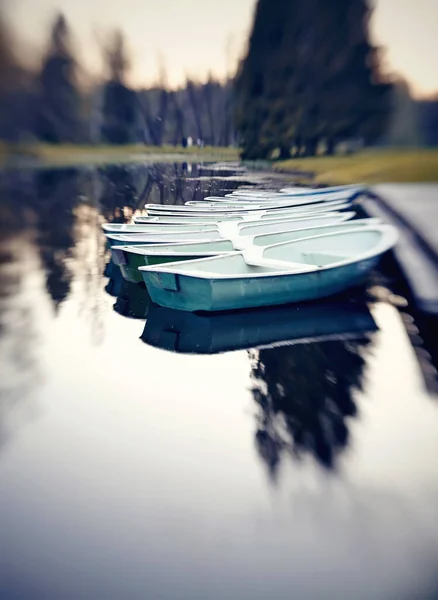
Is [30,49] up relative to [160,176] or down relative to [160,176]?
up

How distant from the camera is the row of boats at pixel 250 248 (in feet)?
7.02

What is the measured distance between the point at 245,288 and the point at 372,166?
37.7 inches

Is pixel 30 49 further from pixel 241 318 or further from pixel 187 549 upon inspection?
pixel 187 549

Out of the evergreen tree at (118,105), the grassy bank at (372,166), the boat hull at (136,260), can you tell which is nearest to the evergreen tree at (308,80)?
the grassy bank at (372,166)

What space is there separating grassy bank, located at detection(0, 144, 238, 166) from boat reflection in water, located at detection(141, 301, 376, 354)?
0.79 m

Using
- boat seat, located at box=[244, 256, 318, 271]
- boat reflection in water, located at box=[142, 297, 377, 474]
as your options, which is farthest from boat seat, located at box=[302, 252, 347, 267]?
boat seat, located at box=[244, 256, 318, 271]

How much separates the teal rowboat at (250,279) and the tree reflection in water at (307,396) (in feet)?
1.07

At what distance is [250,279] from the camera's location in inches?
82.6

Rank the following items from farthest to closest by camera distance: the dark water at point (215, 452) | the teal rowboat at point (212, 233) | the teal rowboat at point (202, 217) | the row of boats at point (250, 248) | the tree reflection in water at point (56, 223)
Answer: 1. the teal rowboat at point (202, 217)
2. the tree reflection in water at point (56, 223)
3. the teal rowboat at point (212, 233)
4. the row of boats at point (250, 248)
5. the dark water at point (215, 452)

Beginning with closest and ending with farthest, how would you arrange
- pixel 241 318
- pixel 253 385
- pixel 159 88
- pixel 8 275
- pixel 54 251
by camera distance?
1. pixel 253 385
2. pixel 241 318
3. pixel 159 88
4. pixel 8 275
5. pixel 54 251

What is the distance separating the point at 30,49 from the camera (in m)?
2.34

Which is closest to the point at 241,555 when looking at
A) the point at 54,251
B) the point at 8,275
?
the point at 8,275

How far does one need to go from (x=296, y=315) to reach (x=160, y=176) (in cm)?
104

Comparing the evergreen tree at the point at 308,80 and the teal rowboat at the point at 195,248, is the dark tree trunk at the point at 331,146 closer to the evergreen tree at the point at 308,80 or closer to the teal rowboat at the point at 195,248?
the evergreen tree at the point at 308,80
